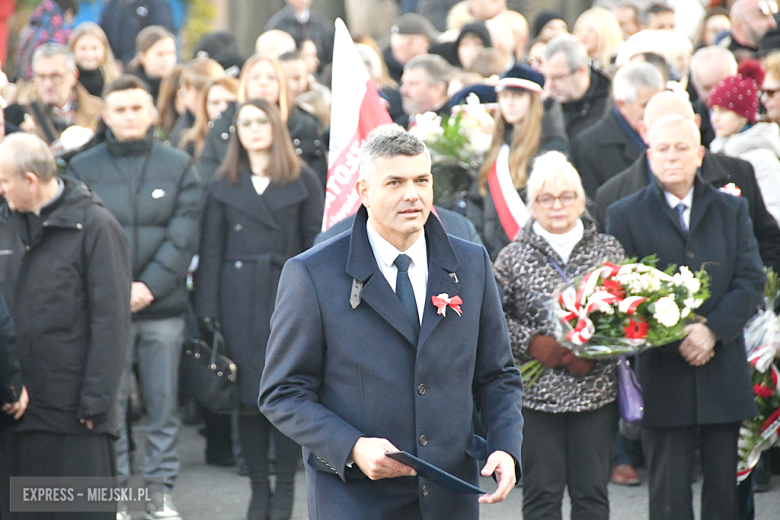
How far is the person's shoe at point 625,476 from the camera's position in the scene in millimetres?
7348

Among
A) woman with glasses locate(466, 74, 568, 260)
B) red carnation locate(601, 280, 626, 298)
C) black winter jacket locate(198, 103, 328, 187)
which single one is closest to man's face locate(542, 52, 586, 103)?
woman with glasses locate(466, 74, 568, 260)

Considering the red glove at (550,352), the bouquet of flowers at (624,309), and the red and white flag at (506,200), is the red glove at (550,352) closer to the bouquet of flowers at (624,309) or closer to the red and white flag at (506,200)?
the bouquet of flowers at (624,309)

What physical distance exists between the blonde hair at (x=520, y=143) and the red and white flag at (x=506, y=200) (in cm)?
5

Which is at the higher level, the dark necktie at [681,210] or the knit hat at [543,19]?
the knit hat at [543,19]

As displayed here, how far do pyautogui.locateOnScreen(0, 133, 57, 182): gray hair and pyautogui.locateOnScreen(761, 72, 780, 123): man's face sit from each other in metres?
4.84

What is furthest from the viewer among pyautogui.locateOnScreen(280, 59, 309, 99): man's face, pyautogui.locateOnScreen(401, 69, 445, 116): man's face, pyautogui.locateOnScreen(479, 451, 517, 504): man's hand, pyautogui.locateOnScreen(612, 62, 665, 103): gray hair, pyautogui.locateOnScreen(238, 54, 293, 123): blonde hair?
pyautogui.locateOnScreen(280, 59, 309, 99): man's face

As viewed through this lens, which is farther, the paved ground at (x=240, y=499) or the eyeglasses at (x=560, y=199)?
the paved ground at (x=240, y=499)

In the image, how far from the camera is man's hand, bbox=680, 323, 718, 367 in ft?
18.6

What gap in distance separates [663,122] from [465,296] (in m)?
2.65

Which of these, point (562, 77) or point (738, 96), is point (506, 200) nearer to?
point (738, 96)

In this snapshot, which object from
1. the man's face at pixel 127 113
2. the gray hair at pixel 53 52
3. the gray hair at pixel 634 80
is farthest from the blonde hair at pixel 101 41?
the gray hair at pixel 634 80

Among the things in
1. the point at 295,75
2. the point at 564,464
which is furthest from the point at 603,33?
the point at 564,464

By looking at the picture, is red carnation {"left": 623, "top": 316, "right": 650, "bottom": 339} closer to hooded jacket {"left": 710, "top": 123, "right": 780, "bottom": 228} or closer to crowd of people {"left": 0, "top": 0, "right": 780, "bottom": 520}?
crowd of people {"left": 0, "top": 0, "right": 780, "bottom": 520}

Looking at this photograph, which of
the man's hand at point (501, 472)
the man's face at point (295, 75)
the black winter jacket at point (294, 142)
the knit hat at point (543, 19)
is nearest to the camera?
the man's hand at point (501, 472)
